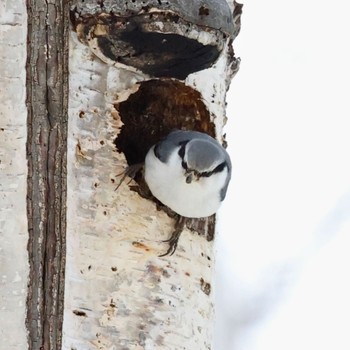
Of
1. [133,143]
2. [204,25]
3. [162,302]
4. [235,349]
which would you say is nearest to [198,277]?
[162,302]

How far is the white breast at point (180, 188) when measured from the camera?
7.89 ft

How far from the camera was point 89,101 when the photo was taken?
2316 millimetres

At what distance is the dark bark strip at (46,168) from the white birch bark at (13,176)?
0.05ft

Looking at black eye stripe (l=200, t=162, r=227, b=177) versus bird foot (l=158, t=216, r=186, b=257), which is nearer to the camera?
bird foot (l=158, t=216, r=186, b=257)

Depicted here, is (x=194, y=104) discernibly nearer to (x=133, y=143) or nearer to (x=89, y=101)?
(x=133, y=143)

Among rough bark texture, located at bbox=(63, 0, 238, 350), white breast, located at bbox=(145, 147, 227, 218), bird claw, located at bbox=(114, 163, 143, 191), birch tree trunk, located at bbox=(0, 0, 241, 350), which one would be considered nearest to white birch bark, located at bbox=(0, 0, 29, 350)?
birch tree trunk, located at bbox=(0, 0, 241, 350)

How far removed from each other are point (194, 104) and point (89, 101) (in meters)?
0.33

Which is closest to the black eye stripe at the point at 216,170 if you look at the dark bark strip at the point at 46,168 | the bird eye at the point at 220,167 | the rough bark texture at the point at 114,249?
the bird eye at the point at 220,167

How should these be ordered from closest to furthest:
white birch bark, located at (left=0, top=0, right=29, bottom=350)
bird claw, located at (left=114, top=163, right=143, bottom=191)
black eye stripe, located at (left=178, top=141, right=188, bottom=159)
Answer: white birch bark, located at (left=0, top=0, right=29, bottom=350) → bird claw, located at (left=114, top=163, right=143, bottom=191) → black eye stripe, located at (left=178, top=141, right=188, bottom=159)

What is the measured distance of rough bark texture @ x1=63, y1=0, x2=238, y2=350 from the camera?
2270 millimetres

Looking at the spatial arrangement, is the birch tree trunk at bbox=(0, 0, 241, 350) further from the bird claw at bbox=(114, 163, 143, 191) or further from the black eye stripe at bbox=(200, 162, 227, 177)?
the black eye stripe at bbox=(200, 162, 227, 177)

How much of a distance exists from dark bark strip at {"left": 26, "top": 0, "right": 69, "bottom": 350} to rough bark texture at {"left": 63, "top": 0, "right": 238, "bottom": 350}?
26 mm

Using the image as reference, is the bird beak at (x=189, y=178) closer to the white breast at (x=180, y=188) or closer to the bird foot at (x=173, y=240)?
the white breast at (x=180, y=188)

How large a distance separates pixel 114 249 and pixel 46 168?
228 mm
